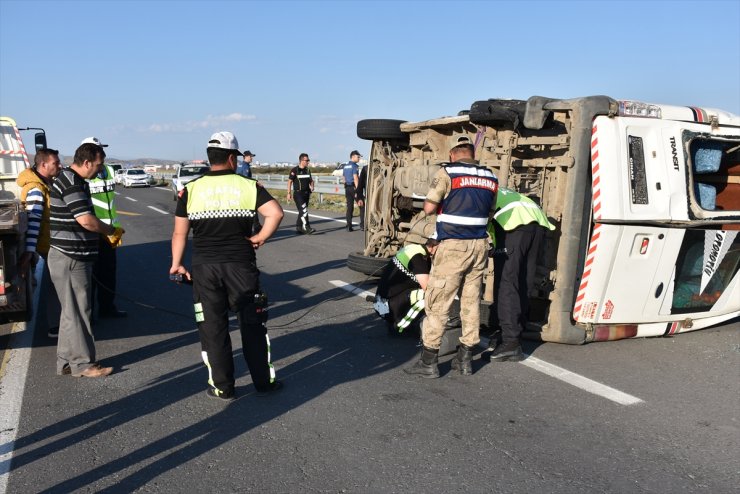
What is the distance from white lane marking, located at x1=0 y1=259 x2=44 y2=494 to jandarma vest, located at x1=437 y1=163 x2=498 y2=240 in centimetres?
317

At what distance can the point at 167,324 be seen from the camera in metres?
6.78

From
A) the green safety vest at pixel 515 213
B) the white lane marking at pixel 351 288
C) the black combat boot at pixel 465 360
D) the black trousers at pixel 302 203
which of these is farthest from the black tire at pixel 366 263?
the black trousers at pixel 302 203

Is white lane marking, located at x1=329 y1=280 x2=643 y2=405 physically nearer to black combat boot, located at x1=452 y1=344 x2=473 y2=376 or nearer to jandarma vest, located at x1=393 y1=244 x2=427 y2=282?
black combat boot, located at x1=452 y1=344 x2=473 y2=376

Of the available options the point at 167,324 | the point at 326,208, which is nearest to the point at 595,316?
the point at 167,324

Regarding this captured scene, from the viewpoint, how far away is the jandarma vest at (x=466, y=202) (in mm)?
4918

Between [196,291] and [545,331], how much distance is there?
3.01 meters

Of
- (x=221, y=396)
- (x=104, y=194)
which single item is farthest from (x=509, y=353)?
(x=104, y=194)

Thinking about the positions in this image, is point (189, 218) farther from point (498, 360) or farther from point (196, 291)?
point (498, 360)

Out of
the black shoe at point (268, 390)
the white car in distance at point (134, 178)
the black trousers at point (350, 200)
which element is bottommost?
the white car in distance at point (134, 178)

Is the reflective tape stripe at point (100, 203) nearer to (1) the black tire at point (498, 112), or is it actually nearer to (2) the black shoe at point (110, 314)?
(2) the black shoe at point (110, 314)

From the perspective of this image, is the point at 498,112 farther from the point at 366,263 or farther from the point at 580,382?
the point at 366,263

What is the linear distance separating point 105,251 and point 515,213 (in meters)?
4.30

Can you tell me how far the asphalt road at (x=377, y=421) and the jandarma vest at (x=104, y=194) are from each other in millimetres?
1145

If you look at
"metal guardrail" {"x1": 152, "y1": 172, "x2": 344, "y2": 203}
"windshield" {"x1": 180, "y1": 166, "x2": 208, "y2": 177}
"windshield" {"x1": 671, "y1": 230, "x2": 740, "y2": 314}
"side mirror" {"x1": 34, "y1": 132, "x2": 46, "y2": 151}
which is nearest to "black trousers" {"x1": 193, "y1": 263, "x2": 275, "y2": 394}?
"windshield" {"x1": 671, "y1": 230, "x2": 740, "y2": 314}
